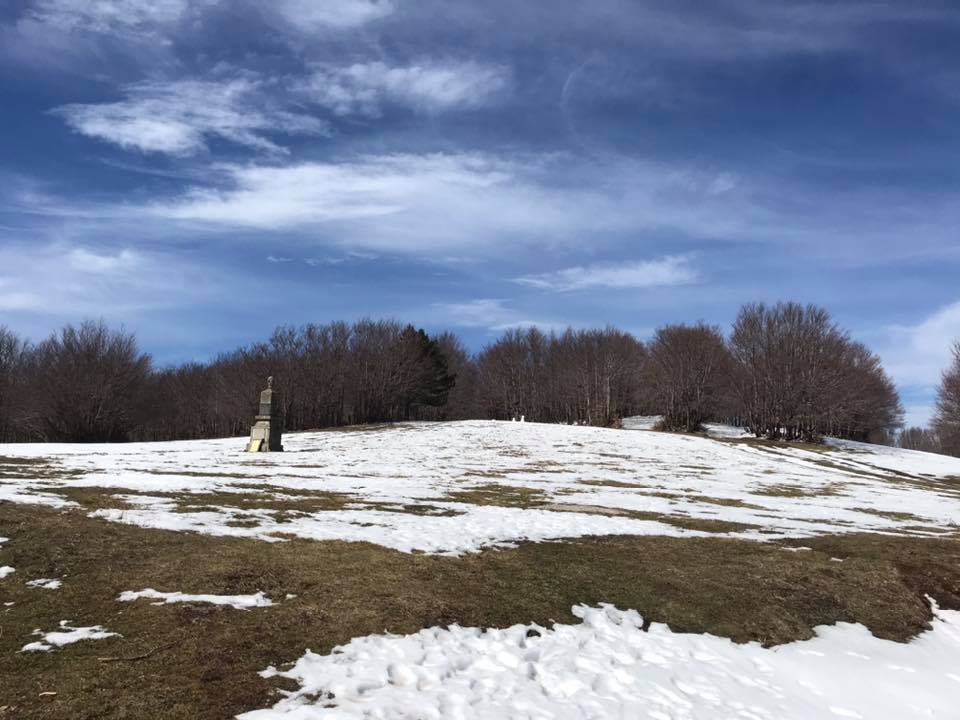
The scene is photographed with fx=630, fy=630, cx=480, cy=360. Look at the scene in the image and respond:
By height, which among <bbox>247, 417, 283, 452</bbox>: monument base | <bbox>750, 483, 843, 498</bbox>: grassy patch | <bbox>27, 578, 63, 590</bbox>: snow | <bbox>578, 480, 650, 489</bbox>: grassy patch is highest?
<bbox>247, 417, 283, 452</bbox>: monument base

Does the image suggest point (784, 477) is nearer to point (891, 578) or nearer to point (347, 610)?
point (891, 578)

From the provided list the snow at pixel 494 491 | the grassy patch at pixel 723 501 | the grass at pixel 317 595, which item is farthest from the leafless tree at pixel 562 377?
the grass at pixel 317 595

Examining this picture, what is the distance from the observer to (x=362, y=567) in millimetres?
8875

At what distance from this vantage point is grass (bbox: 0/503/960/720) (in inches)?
207

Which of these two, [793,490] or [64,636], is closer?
[64,636]

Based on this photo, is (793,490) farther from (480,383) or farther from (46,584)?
(480,383)

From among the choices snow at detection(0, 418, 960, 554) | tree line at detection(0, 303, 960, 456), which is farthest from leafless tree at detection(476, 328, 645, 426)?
snow at detection(0, 418, 960, 554)

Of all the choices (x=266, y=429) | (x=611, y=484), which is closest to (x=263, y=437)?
(x=266, y=429)

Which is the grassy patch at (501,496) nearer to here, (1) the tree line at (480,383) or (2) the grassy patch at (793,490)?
(2) the grassy patch at (793,490)

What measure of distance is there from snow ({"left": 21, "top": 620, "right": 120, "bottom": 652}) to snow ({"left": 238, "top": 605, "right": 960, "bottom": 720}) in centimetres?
194

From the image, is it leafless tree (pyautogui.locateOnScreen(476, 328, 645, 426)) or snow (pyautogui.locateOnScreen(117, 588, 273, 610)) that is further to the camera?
leafless tree (pyautogui.locateOnScreen(476, 328, 645, 426))

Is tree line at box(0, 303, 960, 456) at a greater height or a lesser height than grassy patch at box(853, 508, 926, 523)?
greater

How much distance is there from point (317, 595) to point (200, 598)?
4.28 ft

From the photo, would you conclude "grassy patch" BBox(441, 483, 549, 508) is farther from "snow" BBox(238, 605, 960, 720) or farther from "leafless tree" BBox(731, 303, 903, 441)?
"leafless tree" BBox(731, 303, 903, 441)
